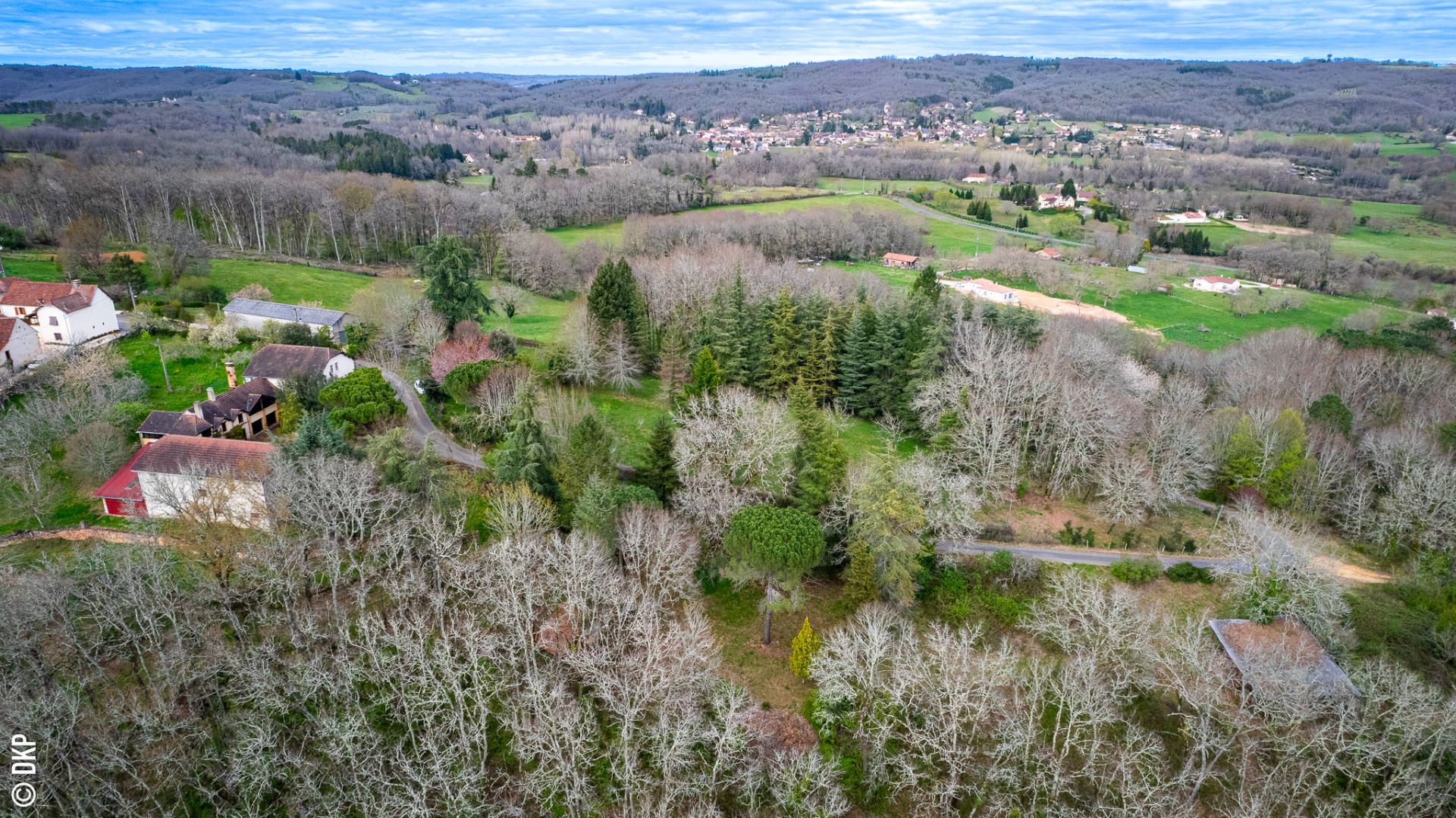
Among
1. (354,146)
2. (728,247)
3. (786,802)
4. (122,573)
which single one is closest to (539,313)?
(728,247)

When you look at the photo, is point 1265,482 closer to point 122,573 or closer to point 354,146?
point 122,573

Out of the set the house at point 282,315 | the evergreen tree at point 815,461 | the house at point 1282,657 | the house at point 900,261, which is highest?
the house at point 282,315

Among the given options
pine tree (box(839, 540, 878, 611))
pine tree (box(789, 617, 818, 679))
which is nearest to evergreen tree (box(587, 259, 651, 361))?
pine tree (box(839, 540, 878, 611))

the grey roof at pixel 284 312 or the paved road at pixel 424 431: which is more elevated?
the grey roof at pixel 284 312

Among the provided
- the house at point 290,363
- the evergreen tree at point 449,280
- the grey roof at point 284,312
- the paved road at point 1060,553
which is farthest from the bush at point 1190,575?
the grey roof at point 284,312

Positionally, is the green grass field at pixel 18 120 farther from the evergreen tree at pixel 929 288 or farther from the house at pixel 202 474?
the evergreen tree at pixel 929 288

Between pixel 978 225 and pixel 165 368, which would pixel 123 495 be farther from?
pixel 978 225

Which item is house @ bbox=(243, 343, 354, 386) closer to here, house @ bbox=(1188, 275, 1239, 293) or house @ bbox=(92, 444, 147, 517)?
house @ bbox=(92, 444, 147, 517)
